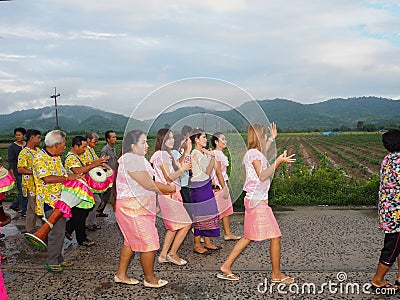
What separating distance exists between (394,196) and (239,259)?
6.21 feet

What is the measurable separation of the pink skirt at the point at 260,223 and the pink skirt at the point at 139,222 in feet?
3.14

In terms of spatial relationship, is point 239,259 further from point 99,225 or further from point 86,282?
point 99,225

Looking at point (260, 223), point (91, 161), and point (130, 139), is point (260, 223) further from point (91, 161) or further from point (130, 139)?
point (91, 161)

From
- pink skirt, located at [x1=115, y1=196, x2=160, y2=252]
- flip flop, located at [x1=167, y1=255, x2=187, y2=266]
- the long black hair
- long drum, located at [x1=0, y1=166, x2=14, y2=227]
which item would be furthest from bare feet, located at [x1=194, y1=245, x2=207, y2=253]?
long drum, located at [x1=0, y1=166, x2=14, y2=227]

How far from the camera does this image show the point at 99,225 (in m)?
6.37

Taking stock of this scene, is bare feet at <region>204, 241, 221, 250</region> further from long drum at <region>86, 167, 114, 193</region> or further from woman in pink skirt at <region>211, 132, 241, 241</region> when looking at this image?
long drum at <region>86, 167, 114, 193</region>

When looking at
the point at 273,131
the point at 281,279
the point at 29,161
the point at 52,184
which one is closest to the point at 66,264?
the point at 52,184

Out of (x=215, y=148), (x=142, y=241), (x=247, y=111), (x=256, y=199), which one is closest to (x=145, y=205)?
(x=142, y=241)

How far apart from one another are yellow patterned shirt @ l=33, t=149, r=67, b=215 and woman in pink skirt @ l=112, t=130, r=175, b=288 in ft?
3.53

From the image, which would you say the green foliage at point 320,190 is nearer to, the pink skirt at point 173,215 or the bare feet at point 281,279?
the pink skirt at point 173,215

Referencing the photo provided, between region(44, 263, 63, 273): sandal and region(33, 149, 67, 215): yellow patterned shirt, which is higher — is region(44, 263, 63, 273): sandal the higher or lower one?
the lower one

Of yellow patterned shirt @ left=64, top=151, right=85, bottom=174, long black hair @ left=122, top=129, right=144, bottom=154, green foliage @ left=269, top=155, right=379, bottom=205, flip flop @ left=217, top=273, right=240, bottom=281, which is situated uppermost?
long black hair @ left=122, top=129, right=144, bottom=154

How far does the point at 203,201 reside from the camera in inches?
190

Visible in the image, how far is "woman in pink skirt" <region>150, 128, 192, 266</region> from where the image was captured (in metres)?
4.05
